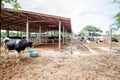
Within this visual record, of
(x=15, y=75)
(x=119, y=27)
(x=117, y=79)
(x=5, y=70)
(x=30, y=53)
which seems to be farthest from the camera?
(x=119, y=27)

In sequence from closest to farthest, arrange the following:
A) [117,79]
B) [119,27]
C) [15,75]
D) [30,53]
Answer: [117,79] → [15,75] → [30,53] → [119,27]

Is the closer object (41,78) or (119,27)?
(41,78)

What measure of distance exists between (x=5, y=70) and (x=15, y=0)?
2.70m

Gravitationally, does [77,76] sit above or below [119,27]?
below

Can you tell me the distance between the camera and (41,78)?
180 inches

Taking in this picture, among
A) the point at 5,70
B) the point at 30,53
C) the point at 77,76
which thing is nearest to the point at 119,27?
the point at 30,53

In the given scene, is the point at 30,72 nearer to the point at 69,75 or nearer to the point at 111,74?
the point at 69,75

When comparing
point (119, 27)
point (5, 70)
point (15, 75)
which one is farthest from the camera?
point (119, 27)

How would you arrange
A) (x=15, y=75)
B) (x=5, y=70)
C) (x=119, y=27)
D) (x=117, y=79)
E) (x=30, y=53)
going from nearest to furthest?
(x=117, y=79)
(x=15, y=75)
(x=5, y=70)
(x=30, y=53)
(x=119, y=27)

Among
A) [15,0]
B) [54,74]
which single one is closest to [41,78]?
[54,74]

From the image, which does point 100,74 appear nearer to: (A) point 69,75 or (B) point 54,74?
(A) point 69,75

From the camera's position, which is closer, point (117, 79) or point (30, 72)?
point (117, 79)

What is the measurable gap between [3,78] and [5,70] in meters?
0.79

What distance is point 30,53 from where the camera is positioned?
804 cm
